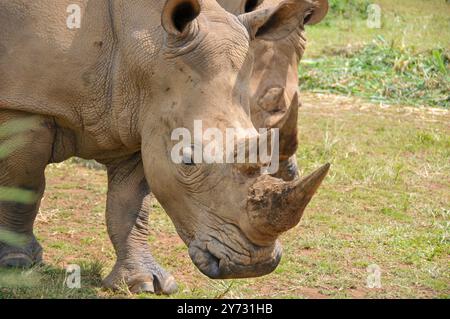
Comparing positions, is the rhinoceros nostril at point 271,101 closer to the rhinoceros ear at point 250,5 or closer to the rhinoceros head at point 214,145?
the rhinoceros ear at point 250,5

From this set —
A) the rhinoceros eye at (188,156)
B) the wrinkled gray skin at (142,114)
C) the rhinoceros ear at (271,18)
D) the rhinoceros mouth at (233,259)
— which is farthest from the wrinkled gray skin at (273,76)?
the rhinoceros mouth at (233,259)

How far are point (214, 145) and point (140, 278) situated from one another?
1344 mm

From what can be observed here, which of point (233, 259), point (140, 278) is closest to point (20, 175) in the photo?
point (140, 278)

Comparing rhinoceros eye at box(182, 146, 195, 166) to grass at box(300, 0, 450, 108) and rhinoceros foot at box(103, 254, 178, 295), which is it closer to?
rhinoceros foot at box(103, 254, 178, 295)

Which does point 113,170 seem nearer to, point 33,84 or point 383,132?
point 33,84

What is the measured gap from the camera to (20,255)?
6.19 metres

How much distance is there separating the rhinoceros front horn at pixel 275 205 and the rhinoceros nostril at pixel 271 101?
1845 millimetres

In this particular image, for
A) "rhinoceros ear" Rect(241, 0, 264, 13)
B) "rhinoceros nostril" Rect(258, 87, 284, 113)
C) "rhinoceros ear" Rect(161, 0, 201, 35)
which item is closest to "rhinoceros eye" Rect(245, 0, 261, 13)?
"rhinoceros ear" Rect(241, 0, 264, 13)

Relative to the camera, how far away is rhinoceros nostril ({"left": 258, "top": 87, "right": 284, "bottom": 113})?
660cm

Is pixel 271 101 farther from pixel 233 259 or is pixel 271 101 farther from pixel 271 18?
pixel 233 259

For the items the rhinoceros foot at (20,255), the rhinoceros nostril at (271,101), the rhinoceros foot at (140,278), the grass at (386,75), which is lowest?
the grass at (386,75)

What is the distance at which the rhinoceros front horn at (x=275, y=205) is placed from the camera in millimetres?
4594

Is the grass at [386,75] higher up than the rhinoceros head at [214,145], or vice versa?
the rhinoceros head at [214,145]

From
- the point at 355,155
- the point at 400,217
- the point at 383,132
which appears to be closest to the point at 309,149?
the point at 355,155
